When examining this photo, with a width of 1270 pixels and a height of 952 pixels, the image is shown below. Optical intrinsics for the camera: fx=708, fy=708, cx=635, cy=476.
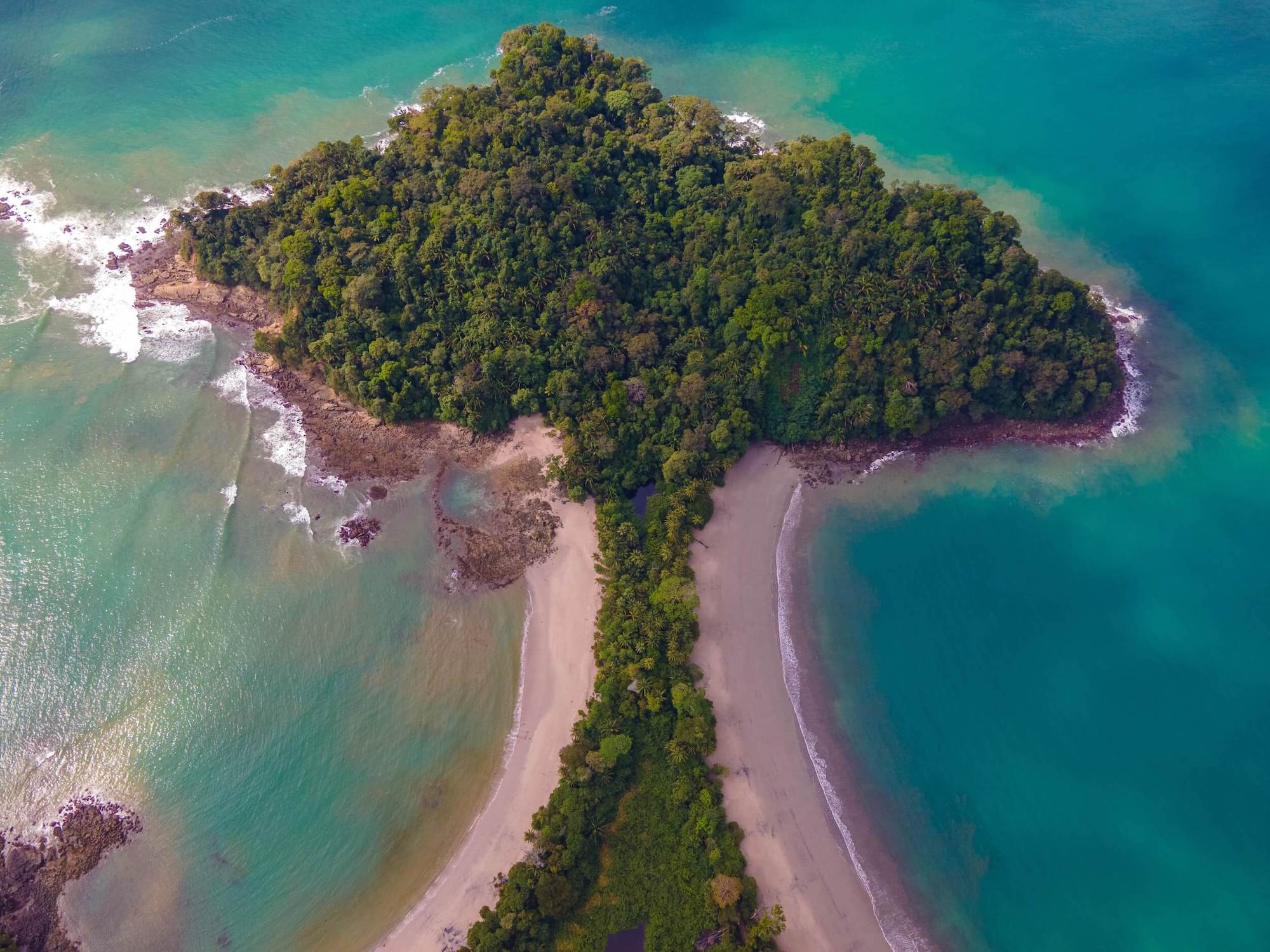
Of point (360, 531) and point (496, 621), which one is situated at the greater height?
point (360, 531)

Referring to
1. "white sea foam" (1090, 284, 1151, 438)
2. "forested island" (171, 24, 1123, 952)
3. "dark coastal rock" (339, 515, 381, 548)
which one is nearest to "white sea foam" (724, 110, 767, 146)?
"forested island" (171, 24, 1123, 952)

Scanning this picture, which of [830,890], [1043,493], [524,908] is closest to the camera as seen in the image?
[524,908]

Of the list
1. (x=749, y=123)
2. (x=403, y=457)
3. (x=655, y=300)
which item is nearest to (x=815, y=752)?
Result: (x=655, y=300)

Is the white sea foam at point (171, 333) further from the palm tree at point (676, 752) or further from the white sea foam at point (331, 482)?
the palm tree at point (676, 752)

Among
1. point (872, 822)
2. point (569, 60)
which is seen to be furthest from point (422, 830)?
point (569, 60)

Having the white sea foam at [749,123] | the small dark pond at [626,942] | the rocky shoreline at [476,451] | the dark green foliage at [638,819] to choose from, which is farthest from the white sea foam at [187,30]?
the small dark pond at [626,942]

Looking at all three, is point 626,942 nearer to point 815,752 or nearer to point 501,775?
point 501,775

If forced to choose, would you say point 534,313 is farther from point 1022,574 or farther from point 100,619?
point 1022,574
